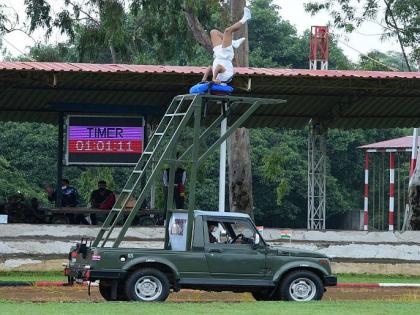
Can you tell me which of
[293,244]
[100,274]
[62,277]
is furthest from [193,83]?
[100,274]

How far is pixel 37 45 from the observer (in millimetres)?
40188

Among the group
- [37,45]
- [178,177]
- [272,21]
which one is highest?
[272,21]

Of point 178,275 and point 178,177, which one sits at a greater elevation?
point 178,177

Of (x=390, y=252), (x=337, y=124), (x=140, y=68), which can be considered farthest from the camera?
(x=337, y=124)

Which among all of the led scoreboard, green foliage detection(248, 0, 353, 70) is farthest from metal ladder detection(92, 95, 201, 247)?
green foliage detection(248, 0, 353, 70)

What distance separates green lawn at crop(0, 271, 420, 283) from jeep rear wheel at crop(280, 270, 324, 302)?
6.31m

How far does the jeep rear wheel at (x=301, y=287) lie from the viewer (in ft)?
62.4

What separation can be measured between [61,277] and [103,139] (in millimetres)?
4228

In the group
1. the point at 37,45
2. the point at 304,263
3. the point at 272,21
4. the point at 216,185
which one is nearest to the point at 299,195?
the point at 216,185

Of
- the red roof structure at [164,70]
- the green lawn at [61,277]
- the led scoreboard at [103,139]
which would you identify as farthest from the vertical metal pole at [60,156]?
the green lawn at [61,277]

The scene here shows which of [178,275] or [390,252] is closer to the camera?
[178,275]

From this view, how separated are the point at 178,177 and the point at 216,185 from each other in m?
26.0

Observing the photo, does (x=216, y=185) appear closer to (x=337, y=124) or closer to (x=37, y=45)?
(x=37, y=45)

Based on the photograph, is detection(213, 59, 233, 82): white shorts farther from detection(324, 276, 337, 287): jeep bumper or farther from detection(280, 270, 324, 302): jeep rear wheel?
detection(324, 276, 337, 287): jeep bumper
